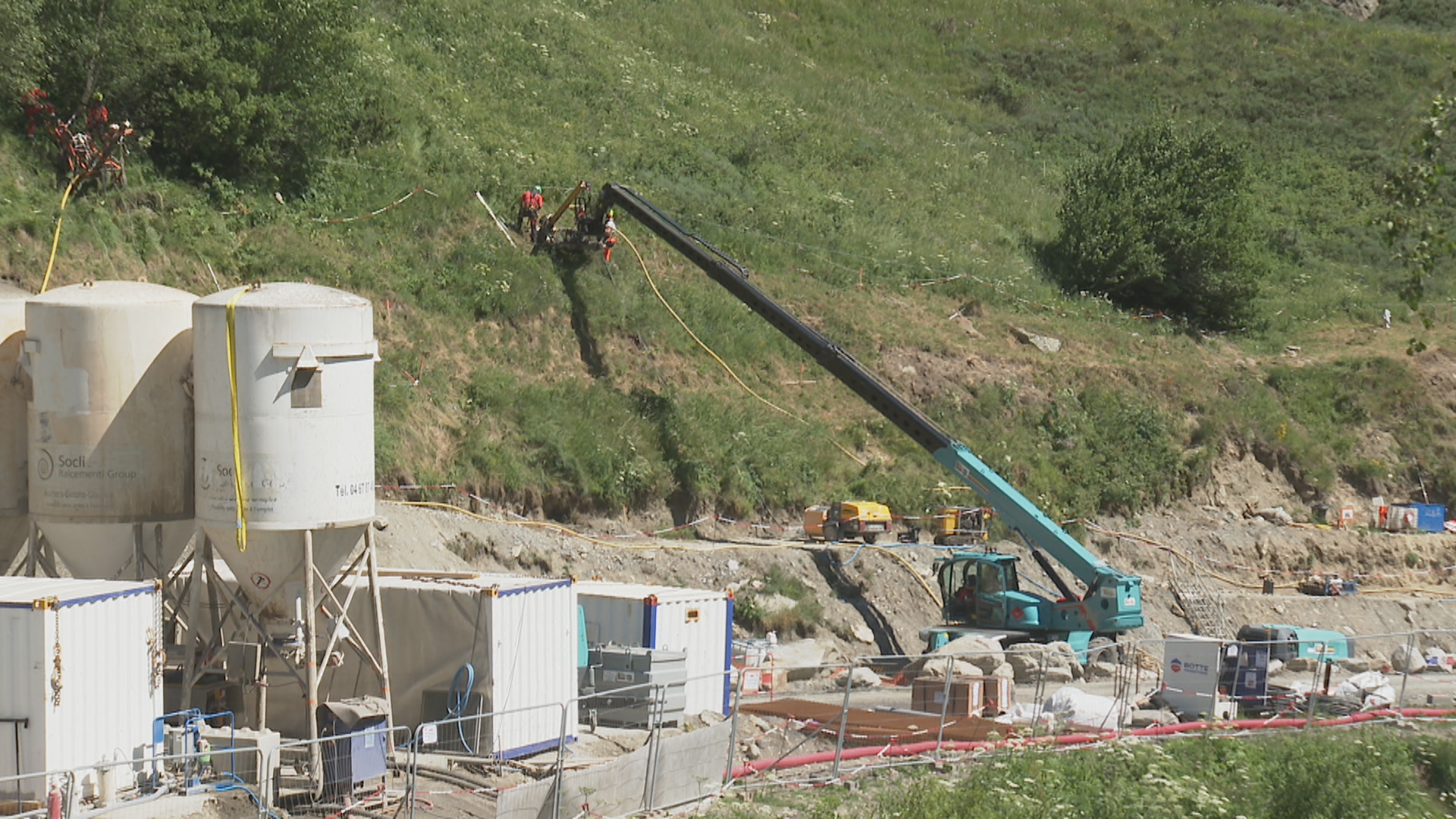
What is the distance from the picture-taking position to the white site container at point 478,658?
18.5m

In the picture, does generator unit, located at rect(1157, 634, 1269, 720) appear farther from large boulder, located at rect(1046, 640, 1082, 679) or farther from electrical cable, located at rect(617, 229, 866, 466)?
electrical cable, located at rect(617, 229, 866, 466)

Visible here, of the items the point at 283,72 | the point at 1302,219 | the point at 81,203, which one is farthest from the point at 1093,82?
the point at 81,203

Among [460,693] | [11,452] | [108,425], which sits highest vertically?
[108,425]

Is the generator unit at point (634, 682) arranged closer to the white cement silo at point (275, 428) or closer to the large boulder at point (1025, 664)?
the white cement silo at point (275, 428)

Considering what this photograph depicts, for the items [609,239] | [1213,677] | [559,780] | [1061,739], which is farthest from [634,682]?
[609,239]

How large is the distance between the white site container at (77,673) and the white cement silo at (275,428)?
71.3 inches

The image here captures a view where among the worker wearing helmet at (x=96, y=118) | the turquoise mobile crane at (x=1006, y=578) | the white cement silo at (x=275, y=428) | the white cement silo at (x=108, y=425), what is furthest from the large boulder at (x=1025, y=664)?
the worker wearing helmet at (x=96, y=118)

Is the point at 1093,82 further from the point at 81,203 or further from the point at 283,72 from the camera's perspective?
the point at 81,203

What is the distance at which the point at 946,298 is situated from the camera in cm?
5022

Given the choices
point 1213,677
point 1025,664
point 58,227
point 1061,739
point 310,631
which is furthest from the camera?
point 58,227

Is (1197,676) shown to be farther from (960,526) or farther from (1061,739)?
(960,526)

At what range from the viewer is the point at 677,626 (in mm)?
22203

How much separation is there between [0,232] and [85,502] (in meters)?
13.4

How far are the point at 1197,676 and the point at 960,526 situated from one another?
486 inches
